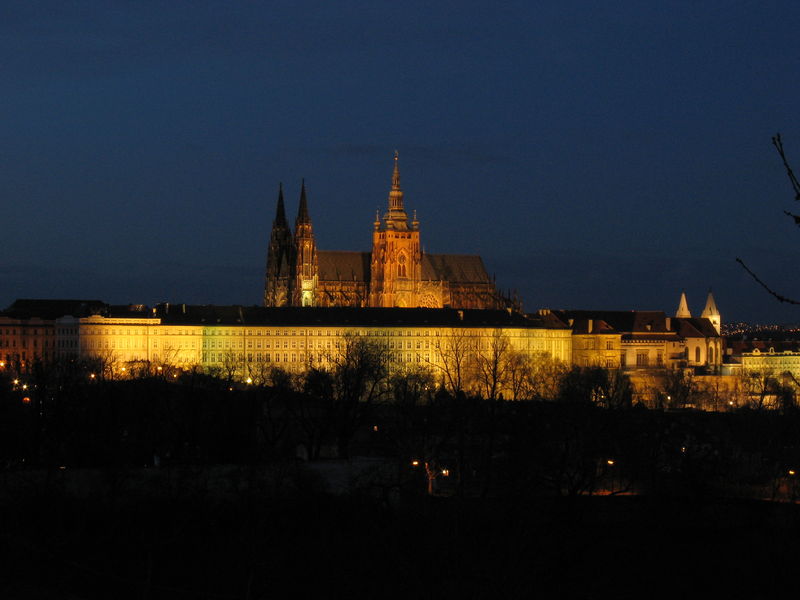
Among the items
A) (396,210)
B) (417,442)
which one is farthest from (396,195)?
(417,442)

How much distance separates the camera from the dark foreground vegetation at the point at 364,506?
4672cm

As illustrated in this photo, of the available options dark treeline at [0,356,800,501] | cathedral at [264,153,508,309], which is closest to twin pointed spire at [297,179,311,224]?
cathedral at [264,153,508,309]

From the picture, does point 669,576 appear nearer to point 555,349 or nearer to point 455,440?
point 455,440

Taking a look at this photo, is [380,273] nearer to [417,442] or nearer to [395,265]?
[395,265]

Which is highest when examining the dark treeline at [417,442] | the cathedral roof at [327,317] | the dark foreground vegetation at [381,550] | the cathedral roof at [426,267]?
the cathedral roof at [426,267]

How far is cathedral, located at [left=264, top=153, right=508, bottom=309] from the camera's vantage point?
186 m

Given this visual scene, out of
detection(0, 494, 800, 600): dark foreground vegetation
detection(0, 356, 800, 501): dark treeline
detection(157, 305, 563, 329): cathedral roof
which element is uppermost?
detection(157, 305, 563, 329): cathedral roof

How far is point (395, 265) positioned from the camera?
7343 inches

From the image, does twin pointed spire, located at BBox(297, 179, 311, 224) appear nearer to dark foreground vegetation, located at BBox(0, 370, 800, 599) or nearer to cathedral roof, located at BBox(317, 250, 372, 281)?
cathedral roof, located at BBox(317, 250, 372, 281)

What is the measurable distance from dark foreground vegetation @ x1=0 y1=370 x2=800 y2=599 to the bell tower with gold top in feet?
357

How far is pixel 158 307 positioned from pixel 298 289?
18.4 metres

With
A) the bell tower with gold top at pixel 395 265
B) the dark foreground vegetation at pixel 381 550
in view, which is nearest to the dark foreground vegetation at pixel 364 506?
the dark foreground vegetation at pixel 381 550

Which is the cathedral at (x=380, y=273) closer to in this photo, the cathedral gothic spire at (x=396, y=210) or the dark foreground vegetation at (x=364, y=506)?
the cathedral gothic spire at (x=396, y=210)

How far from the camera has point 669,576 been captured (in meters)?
53.0
